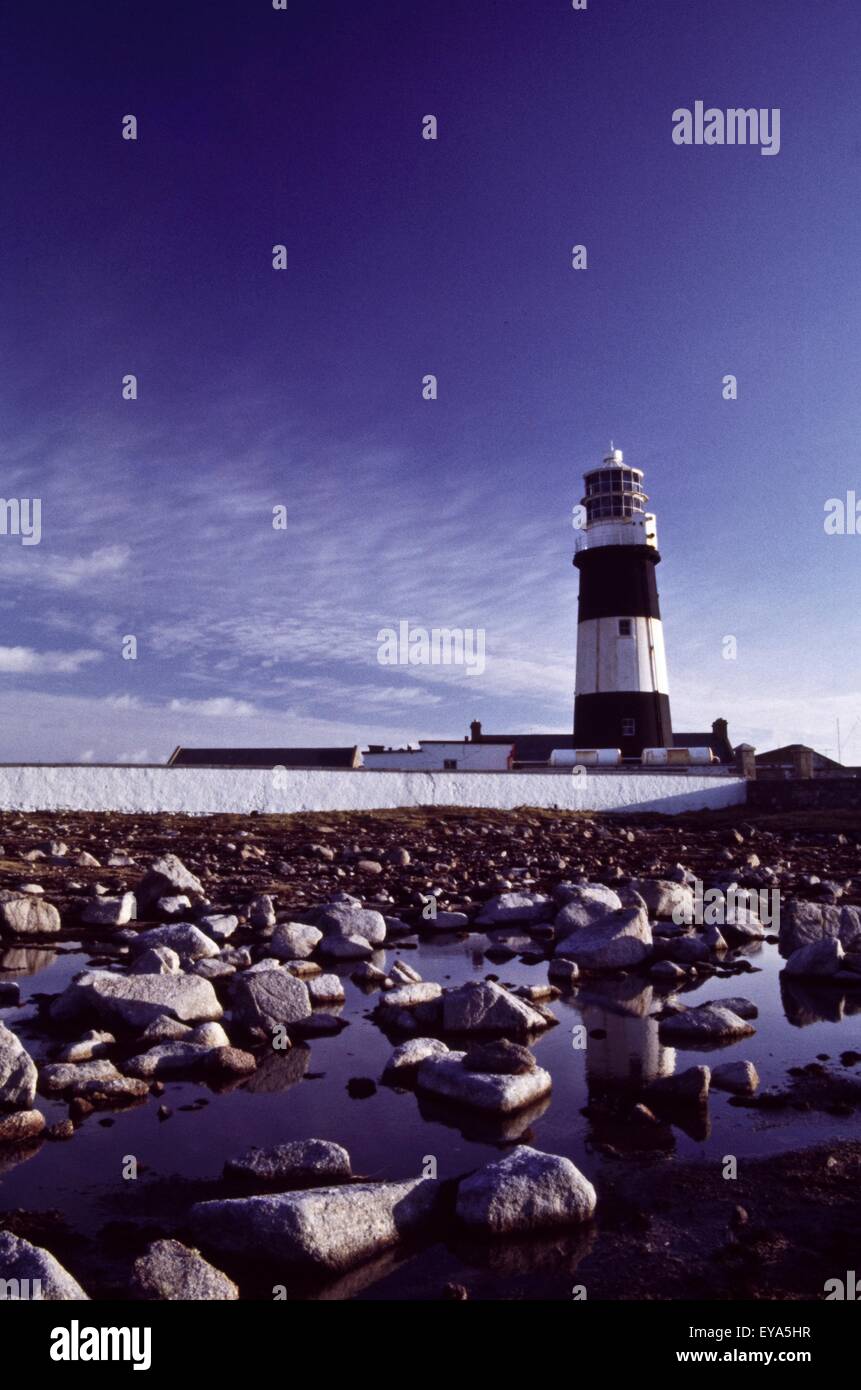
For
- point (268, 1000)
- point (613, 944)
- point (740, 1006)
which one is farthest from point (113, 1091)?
point (613, 944)

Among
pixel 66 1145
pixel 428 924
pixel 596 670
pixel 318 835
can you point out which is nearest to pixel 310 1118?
pixel 66 1145

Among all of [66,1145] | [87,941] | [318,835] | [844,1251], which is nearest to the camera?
[844,1251]

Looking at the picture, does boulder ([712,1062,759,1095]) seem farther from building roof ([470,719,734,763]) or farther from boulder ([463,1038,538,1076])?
building roof ([470,719,734,763])

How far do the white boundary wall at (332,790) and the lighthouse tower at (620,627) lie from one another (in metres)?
5.42

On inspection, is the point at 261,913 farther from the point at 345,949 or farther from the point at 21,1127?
the point at 21,1127

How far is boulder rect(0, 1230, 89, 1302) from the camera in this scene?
102 inches

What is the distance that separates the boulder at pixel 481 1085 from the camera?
428cm

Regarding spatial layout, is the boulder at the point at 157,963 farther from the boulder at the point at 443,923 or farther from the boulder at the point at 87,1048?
the boulder at the point at 443,923

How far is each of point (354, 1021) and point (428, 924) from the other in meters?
3.16

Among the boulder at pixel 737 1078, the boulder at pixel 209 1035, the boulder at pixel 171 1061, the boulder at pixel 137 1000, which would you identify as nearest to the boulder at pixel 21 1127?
the boulder at pixel 171 1061

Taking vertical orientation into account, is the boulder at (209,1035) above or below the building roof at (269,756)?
below
